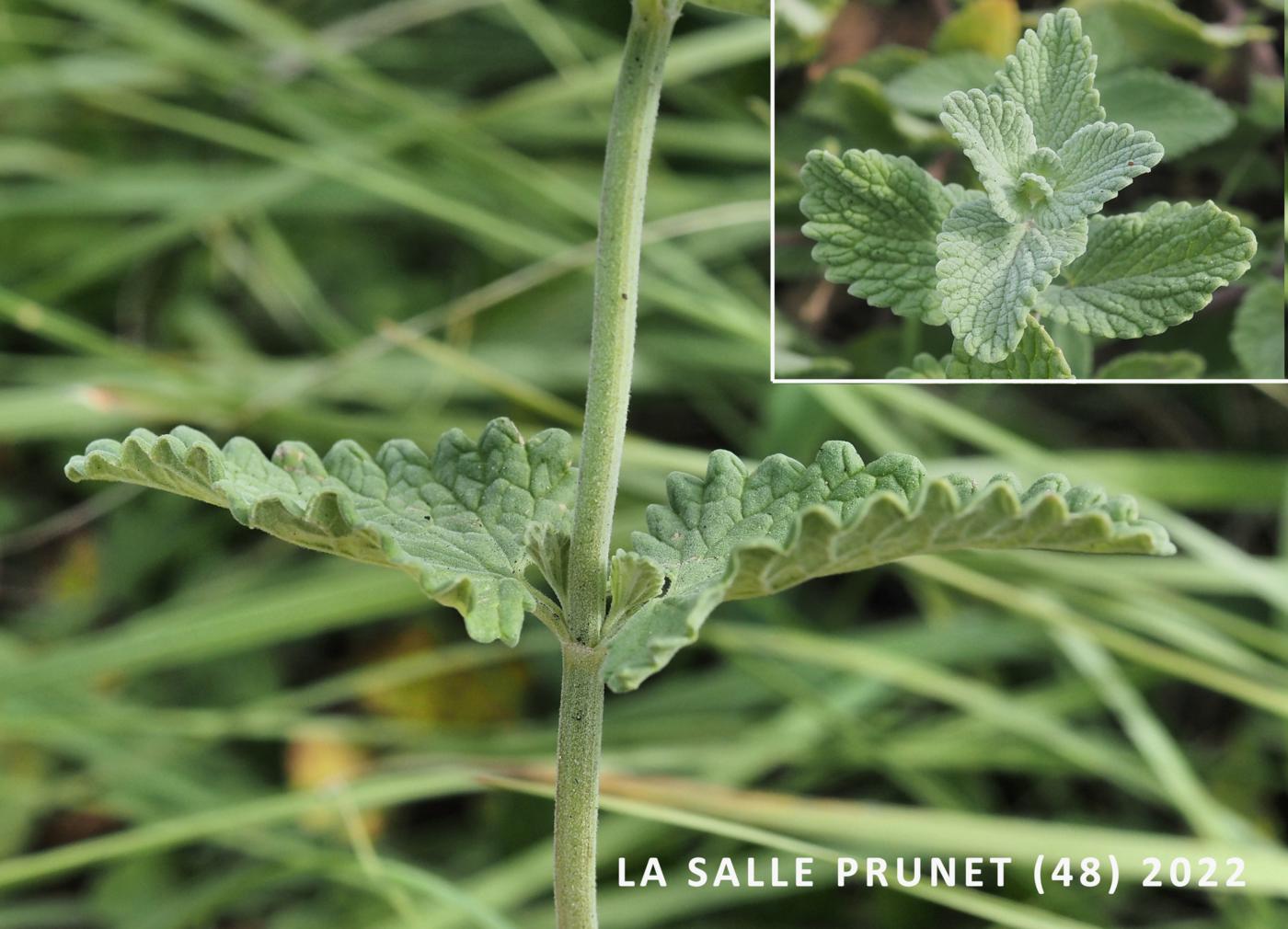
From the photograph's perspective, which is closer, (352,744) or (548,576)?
(548,576)

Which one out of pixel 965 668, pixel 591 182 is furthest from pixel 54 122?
pixel 965 668

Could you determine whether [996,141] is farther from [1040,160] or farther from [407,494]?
[407,494]

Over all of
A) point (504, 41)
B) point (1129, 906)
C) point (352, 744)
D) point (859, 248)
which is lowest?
point (1129, 906)

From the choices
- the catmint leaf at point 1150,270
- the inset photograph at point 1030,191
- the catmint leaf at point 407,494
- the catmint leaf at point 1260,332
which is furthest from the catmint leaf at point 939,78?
the catmint leaf at point 407,494

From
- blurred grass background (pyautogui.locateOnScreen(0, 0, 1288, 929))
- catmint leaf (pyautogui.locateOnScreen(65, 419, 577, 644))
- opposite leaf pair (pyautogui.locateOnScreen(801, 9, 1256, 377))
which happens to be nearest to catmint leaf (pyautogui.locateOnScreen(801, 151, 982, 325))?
opposite leaf pair (pyautogui.locateOnScreen(801, 9, 1256, 377))

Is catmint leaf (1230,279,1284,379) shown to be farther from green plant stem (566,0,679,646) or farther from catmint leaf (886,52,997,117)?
green plant stem (566,0,679,646)

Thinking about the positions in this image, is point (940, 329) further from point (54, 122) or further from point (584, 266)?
point (54, 122)

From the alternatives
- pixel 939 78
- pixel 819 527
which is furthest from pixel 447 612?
pixel 819 527

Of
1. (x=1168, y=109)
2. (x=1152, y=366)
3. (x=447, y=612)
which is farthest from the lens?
(x=447, y=612)
